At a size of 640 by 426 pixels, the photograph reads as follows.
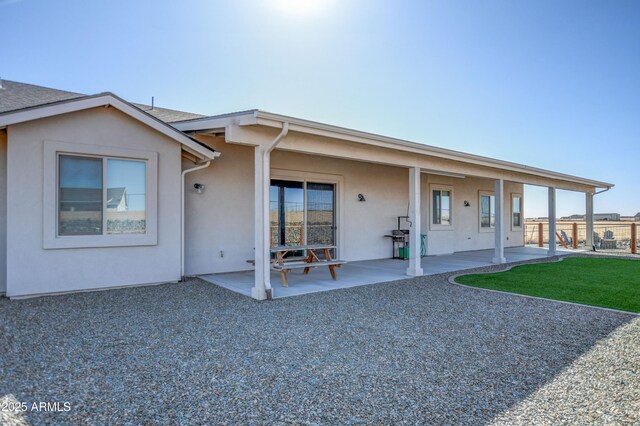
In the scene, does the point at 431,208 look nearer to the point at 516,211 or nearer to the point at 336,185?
the point at 336,185

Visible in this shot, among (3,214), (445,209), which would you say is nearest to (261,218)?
(3,214)

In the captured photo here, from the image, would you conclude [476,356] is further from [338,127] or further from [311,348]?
[338,127]

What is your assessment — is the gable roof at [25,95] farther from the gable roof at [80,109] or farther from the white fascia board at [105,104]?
the white fascia board at [105,104]

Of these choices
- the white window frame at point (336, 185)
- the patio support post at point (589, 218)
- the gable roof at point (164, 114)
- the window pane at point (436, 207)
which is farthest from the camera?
the patio support post at point (589, 218)

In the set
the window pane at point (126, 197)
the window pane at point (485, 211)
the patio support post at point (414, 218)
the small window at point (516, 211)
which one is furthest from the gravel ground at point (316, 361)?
the small window at point (516, 211)

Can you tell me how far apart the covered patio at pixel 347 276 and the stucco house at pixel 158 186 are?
568 mm

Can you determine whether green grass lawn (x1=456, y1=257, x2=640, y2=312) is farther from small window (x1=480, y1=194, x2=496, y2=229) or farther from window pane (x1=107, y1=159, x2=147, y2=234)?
window pane (x1=107, y1=159, x2=147, y2=234)

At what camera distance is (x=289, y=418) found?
262cm

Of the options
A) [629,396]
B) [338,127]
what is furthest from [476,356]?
[338,127]

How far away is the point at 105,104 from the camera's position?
6.68m

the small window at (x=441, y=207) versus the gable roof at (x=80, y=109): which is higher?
the gable roof at (x=80, y=109)

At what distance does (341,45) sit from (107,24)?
700cm

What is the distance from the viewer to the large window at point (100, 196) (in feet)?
21.3

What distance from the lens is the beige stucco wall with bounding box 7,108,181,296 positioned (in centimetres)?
604
